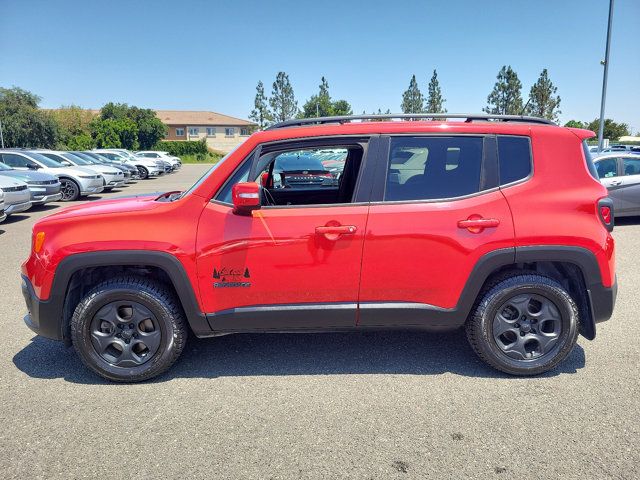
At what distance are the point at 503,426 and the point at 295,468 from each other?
1.26 metres

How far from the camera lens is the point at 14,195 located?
32.5 feet

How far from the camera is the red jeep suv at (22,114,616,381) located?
312cm

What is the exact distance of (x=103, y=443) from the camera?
8.57 feet

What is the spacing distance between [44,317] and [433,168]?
2.94 meters

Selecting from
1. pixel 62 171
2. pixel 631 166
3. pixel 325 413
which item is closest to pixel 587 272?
pixel 325 413

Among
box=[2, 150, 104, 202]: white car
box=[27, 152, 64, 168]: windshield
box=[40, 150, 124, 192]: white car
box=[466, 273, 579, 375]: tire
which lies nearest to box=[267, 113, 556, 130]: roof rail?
box=[466, 273, 579, 375]: tire

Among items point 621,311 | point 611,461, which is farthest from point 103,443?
point 621,311

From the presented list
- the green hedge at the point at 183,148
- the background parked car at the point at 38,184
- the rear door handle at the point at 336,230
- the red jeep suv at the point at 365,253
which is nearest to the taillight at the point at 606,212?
the red jeep suv at the point at 365,253

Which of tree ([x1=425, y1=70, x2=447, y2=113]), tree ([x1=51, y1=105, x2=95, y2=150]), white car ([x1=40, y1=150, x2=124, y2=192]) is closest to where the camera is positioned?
white car ([x1=40, y1=150, x2=124, y2=192])

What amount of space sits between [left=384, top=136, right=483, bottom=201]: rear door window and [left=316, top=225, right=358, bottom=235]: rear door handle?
0.35 metres

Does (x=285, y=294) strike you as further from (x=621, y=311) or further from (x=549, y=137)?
(x=621, y=311)

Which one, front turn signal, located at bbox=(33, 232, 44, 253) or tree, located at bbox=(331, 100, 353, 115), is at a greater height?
tree, located at bbox=(331, 100, 353, 115)

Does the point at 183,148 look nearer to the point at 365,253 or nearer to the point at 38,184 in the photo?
the point at 38,184

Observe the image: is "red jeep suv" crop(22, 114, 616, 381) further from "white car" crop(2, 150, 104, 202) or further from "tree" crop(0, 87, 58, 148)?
"tree" crop(0, 87, 58, 148)
